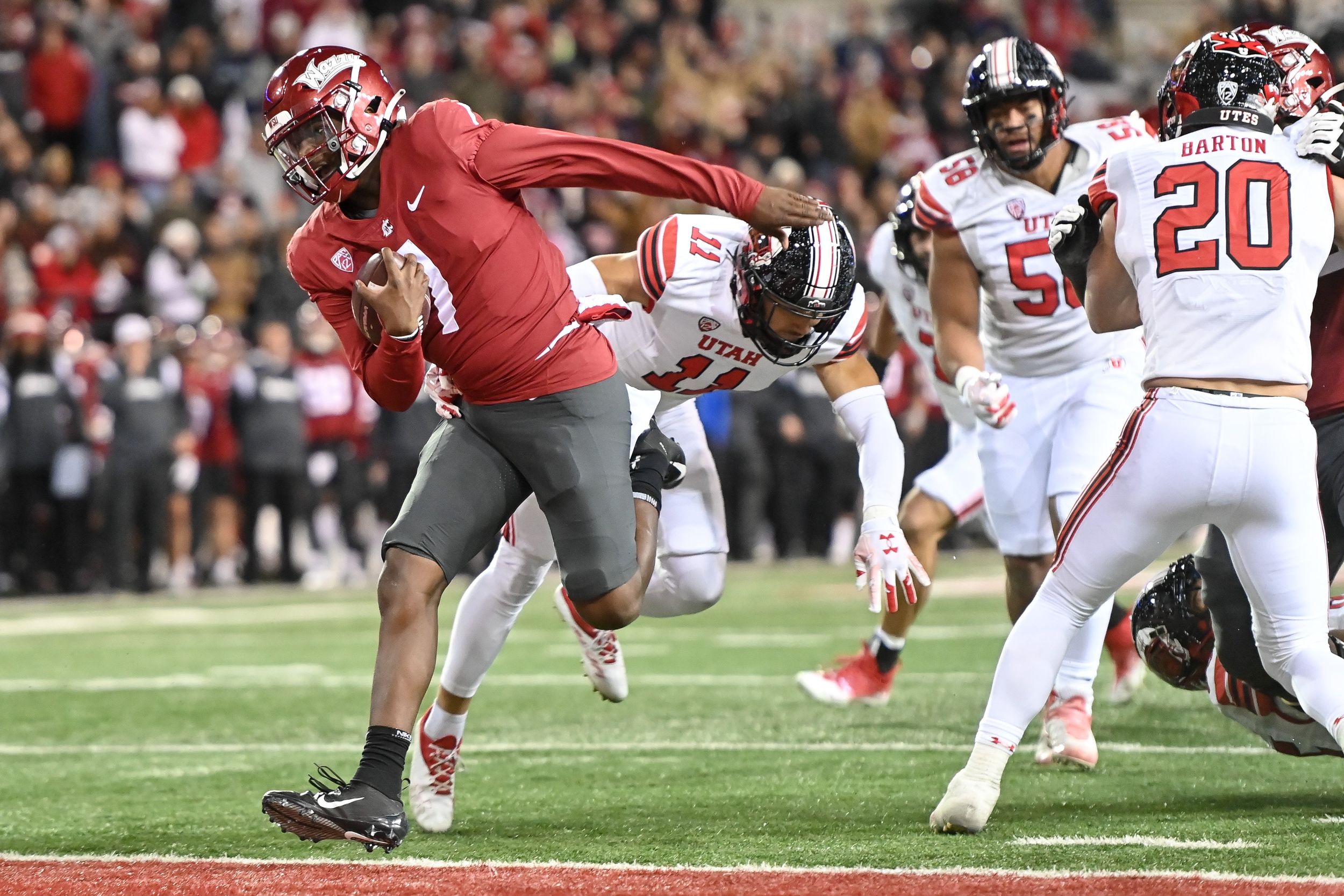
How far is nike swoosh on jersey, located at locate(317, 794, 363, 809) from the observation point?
3732 mm

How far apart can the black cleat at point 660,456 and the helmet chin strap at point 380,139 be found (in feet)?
3.50

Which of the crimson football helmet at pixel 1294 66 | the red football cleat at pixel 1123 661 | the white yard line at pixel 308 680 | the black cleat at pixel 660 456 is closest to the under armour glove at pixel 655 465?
the black cleat at pixel 660 456

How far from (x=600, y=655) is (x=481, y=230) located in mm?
1729

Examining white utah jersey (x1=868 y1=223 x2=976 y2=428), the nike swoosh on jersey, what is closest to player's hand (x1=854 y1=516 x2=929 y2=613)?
the nike swoosh on jersey

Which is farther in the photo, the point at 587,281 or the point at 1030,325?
the point at 1030,325

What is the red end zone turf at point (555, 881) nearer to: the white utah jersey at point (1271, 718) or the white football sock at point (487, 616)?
the white football sock at point (487, 616)

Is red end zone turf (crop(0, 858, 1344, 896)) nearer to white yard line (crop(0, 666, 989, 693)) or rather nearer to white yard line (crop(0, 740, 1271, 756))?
white yard line (crop(0, 740, 1271, 756))

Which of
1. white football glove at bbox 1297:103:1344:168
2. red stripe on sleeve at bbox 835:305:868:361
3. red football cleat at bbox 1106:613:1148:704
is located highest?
white football glove at bbox 1297:103:1344:168

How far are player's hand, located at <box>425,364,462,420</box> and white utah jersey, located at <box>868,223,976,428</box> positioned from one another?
8.60 ft

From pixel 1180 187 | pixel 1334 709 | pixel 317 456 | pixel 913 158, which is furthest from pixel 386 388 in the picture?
pixel 913 158

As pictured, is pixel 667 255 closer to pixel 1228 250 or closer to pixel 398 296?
pixel 398 296

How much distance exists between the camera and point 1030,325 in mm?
5949

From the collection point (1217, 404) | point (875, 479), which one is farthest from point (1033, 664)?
point (875, 479)

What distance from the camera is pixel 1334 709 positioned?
394 cm
